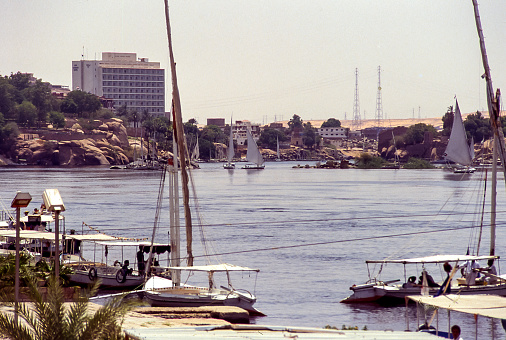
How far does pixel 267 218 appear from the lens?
5753cm

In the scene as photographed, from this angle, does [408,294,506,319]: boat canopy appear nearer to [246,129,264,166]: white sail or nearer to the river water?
the river water

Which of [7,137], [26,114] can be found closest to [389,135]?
[26,114]

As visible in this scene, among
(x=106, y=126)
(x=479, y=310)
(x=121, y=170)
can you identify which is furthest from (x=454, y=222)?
(x=106, y=126)

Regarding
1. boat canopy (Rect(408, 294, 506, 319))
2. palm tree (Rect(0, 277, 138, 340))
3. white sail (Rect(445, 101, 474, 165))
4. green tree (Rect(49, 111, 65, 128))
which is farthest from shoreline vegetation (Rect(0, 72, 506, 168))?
palm tree (Rect(0, 277, 138, 340))

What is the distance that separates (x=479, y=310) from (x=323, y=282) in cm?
1797

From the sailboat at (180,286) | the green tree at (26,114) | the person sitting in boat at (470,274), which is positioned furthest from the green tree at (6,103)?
the person sitting in boat at (470,274)

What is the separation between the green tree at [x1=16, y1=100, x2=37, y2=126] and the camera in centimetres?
17200

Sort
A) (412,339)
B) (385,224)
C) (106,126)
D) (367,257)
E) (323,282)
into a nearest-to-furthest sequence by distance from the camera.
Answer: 1. (412,339)
2. (323,282)
3. (367,257)
4. (385,224)
5. (106,126)

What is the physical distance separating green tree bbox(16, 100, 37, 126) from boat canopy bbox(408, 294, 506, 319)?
166113mm

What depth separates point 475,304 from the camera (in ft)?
49.6

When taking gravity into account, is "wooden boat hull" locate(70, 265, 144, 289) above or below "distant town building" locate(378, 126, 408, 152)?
below

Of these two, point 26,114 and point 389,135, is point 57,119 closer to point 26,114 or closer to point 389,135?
point 26,114

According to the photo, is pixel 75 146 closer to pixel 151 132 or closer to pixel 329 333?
pixel 151 132

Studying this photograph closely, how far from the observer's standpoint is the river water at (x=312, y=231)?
2717 cm
